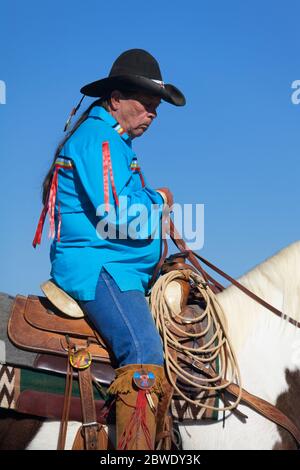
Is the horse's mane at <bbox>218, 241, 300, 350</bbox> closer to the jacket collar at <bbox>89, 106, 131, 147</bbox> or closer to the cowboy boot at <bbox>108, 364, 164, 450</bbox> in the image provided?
the cowboy boot at <bbox>108, 364, 164, 450</bbox>

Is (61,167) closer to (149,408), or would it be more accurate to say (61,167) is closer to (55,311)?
(55,311)

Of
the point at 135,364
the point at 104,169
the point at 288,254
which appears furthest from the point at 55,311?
the point at 288,254

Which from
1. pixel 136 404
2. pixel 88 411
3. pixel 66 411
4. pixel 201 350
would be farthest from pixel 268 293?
pixel 66 411

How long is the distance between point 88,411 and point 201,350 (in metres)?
0.80

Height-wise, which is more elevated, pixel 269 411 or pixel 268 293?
pixel 268 293

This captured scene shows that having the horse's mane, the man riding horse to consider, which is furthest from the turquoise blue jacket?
the horse's mane

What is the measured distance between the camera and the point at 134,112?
4.36 m

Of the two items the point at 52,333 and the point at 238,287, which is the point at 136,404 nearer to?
the point at 52,333

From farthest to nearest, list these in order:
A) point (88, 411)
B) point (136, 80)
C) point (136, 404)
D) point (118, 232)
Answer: point (136, 80) < point (118, 232) < point (88, 411) < point (136, 404)

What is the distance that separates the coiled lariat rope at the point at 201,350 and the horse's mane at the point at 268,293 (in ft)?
0.56

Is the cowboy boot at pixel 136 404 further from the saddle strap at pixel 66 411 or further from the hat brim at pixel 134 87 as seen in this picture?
the hat brim at pixel 134 87

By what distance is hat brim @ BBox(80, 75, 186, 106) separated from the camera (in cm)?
429

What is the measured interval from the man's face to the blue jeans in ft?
3.28

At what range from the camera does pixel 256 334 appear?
4.39 m
